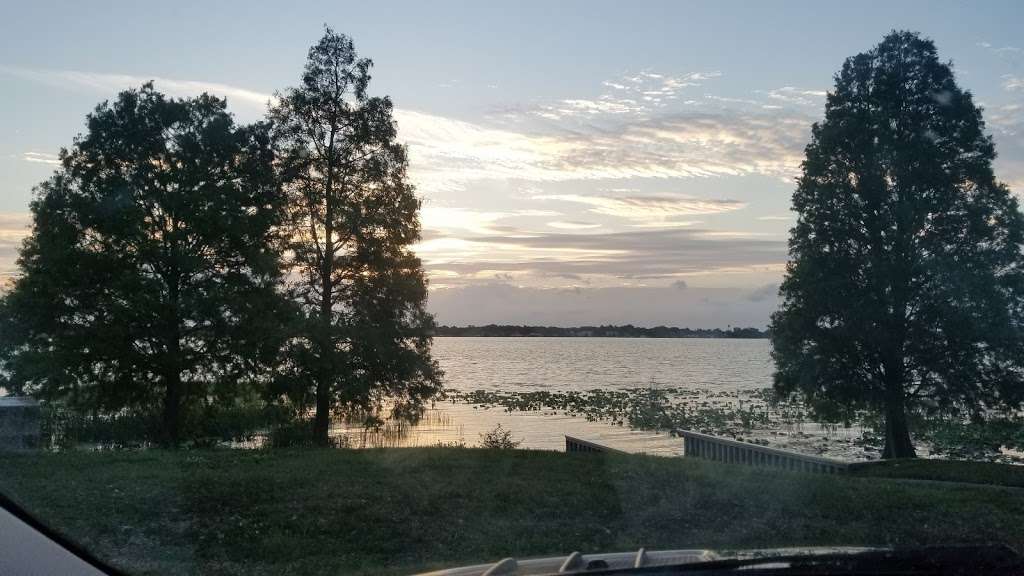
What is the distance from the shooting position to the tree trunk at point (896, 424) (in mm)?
20312

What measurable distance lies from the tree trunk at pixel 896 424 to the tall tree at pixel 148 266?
52.7 feet

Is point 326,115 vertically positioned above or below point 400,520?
above

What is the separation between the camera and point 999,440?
82.7ft

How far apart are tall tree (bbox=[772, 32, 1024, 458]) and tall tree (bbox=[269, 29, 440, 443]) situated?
10.2 metres

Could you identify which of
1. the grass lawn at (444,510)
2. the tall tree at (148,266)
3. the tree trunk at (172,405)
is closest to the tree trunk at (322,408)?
the tall tree at (148,266)

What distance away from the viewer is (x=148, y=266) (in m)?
22.8

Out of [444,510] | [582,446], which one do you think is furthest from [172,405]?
[444,510]

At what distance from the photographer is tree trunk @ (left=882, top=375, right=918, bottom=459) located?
2031 centimetres

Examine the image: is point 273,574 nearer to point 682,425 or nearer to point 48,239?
point 48,239

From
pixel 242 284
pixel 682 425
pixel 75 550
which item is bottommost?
pixel 682 425

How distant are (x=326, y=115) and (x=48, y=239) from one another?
8.13 meters

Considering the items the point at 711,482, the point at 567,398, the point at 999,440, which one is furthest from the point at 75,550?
the point at 567,398

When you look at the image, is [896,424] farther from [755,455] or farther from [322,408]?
[322,408]

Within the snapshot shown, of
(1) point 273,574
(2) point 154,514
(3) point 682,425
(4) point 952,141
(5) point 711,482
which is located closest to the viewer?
(1) point 273,574
